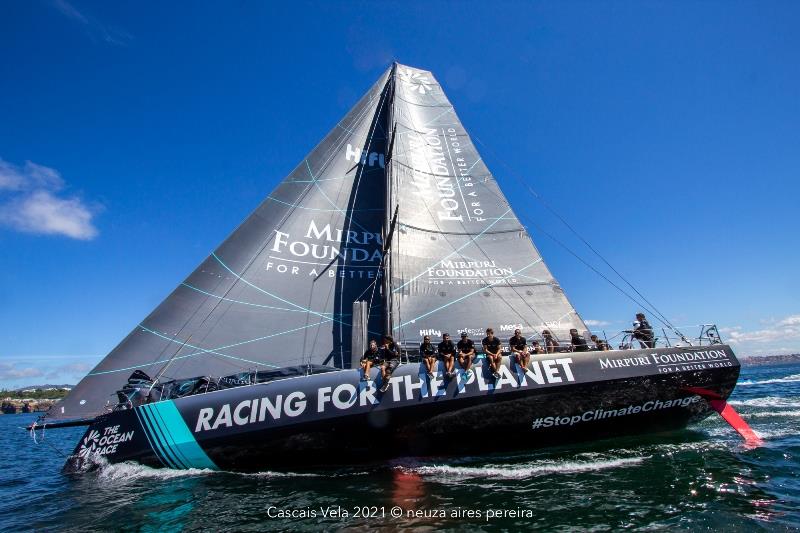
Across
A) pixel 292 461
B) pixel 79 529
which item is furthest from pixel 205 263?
pixel 79 529

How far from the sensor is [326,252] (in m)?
12.8

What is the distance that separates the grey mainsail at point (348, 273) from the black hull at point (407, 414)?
87.7 inches

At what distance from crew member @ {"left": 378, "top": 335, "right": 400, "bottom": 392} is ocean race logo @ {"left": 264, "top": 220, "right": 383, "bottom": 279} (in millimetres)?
4646

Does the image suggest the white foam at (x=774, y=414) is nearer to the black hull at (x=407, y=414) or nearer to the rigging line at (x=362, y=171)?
the black hull at (x=407, y=414)

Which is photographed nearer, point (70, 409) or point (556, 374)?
point (556, 374)

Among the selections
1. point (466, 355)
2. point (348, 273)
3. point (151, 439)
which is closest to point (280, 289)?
point (348, 273)

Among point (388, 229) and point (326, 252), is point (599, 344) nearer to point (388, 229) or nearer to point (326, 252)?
point (388, 229)

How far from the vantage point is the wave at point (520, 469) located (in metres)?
7.23

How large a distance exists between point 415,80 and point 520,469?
47.7 ft

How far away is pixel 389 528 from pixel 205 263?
8.47 metres

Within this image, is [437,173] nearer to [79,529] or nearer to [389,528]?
[389,528]

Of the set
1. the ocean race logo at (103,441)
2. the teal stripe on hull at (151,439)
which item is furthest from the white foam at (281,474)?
the ocean race logo at (103,441)

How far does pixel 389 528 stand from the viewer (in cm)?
531

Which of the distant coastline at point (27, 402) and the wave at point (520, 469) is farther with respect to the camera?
the distant coastline at point (27, 402)
